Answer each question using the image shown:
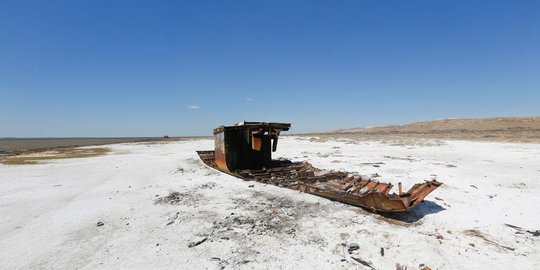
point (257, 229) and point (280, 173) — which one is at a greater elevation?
point (280, 173)

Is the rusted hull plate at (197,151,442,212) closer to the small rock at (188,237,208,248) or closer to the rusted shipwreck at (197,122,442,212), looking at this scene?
the rusted shipwreck at (197,122,442,212)

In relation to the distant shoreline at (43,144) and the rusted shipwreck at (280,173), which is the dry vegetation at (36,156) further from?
the rusted shipwreck at (280,173)

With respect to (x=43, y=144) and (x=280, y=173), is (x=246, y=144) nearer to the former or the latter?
(x=280, y=173)

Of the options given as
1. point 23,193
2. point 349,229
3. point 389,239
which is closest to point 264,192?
point 349,229

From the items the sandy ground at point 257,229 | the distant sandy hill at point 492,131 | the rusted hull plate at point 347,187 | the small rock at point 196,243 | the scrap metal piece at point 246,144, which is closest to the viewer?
the sandy ground at point 257,229

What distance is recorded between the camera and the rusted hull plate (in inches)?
227

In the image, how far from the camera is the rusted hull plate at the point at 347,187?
227 inches

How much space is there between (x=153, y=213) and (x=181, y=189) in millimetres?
2469

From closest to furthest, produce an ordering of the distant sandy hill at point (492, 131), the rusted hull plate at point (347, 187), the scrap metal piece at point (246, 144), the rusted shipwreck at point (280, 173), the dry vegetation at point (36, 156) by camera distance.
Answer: the rusted hull plate at point (347, 187), the rusted shipwreck at point (280, 173), the scrap metal piece at point (246, 144), the dry vegetation at point (36, 156), the distant sandy hill at point (492, 131)

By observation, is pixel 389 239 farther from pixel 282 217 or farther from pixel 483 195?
pixel 483 195

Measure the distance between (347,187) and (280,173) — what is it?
10.2ft

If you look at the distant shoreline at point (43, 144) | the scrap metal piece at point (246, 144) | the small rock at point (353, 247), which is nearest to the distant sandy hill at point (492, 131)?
the scrap metal piece at point (246, 144)

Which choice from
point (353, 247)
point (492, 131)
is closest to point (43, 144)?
point (353, 247)

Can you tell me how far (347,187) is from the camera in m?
7.88
